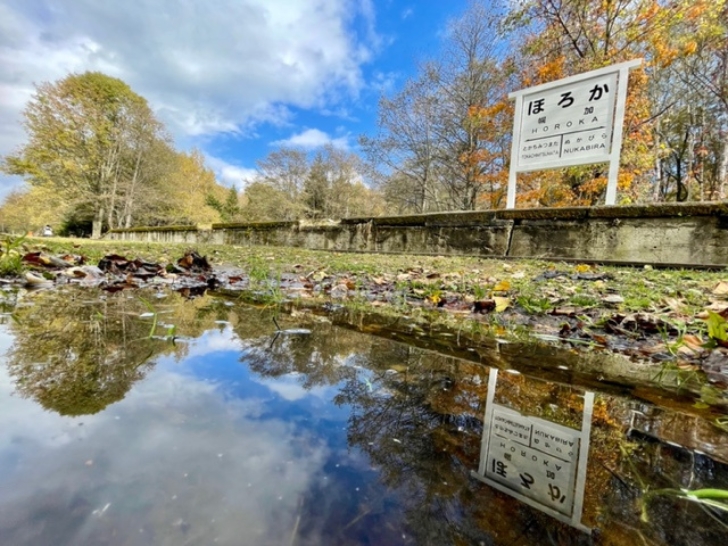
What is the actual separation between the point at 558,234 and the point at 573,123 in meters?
2.15

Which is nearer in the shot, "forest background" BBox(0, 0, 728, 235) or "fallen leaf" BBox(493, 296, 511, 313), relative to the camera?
"fallen leaf" BBox(493, 296, 511, 313)

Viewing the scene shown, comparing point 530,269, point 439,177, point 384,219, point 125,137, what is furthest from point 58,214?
point 530,269

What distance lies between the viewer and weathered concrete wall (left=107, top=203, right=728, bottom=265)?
9.71 ft

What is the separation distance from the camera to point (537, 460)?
544mm

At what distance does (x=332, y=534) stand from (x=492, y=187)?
14436 millimetres

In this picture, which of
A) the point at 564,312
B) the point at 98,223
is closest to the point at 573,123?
the point at 564,312

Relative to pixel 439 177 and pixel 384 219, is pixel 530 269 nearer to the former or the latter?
pixel 384 219

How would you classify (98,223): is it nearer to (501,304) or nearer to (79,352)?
(79,352)

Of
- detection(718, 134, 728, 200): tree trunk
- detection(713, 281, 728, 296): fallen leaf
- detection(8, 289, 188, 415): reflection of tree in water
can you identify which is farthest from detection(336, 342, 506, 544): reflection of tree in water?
detection(718, 134, 728, 200): tree trunk

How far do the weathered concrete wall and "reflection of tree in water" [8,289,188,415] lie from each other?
3.60 meters

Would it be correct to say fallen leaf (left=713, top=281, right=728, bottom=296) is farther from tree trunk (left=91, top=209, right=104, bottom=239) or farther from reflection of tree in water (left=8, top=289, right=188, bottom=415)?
tree trunk (left=91, top=209, right=104, bottom=239)

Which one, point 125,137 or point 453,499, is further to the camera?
point 125,137

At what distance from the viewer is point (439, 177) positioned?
14.7m

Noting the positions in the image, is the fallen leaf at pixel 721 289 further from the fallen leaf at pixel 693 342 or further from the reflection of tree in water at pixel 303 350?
the reflection of tree in water at pixel 303 350
